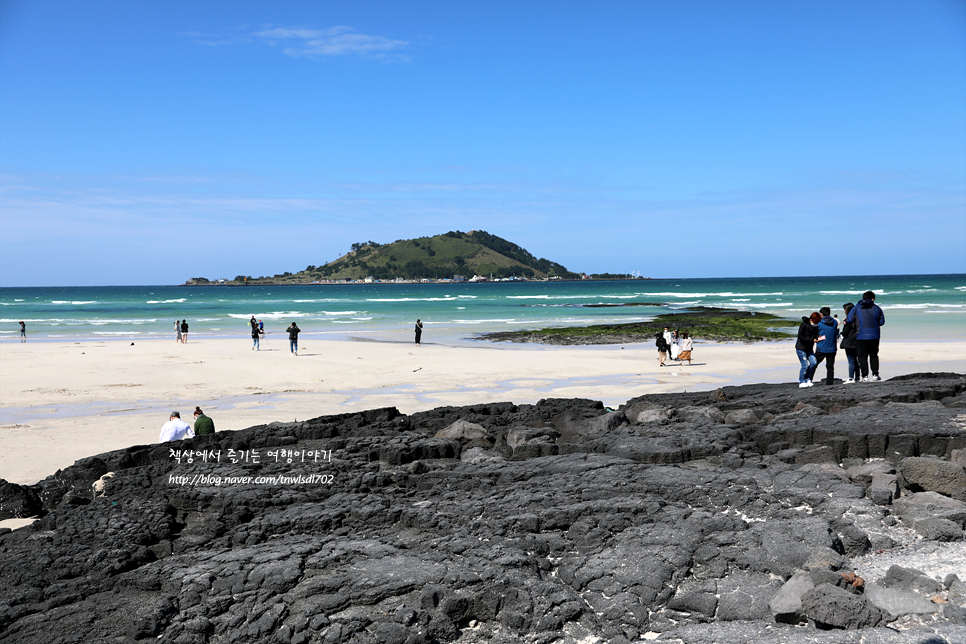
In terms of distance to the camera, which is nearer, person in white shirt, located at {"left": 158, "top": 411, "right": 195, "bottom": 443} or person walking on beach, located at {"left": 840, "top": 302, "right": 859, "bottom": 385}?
person in white shirt, located at {"left": 158, "top": 411, "right": 195, "bottom": 443}

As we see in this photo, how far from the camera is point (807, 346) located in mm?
15086

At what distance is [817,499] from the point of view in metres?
7.28

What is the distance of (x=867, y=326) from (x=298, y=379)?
1608 cm

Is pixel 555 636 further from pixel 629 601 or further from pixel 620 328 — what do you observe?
pixel 620 328

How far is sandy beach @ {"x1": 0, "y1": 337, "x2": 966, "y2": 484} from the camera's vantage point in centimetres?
1444

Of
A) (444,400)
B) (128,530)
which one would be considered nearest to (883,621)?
(128,530)

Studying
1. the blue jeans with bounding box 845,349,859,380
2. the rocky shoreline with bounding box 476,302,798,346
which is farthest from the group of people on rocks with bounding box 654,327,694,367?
the rocky shoreline with bounding box 476,302,798,346

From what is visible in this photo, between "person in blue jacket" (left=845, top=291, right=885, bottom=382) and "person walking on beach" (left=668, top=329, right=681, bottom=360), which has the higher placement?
"person in blue jacket" (left=845, top=291, right=885, bottom=382)

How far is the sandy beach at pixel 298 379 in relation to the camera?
1444 cm

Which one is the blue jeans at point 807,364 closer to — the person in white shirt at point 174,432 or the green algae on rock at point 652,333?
the person in white shirt at point 174,432

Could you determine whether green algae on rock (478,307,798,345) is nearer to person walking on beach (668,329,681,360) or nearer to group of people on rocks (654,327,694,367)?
person walking on beach (668,329,681,360)

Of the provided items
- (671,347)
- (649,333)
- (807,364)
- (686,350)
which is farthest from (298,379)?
(649,333)

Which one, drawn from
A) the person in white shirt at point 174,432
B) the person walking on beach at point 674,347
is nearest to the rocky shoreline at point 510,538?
the person in white shirt at point 174,432

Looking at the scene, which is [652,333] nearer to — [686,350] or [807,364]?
[686,350]
